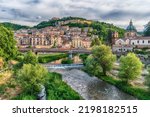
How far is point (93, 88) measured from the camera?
16391 mm

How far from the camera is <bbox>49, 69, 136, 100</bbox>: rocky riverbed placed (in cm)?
1449

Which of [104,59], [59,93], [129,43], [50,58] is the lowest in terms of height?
[59,93]

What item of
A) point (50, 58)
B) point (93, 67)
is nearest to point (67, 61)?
point (50, 58)

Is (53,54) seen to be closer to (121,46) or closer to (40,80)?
(121,46)

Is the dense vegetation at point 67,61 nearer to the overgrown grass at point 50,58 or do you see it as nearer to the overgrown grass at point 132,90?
the overgrown grass at point 50,58

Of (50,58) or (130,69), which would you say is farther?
(50,58)

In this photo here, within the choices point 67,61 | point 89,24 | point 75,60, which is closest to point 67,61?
point 67,61

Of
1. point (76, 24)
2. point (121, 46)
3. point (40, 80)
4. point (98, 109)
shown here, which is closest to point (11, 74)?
point (40, 80)

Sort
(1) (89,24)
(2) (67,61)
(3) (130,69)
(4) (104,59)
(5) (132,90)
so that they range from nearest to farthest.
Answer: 1. (5) (132,90)
2. (3) (130,69)
3. (4) (104,59)
4. (2) (67,61)
5. (1) (89,24)

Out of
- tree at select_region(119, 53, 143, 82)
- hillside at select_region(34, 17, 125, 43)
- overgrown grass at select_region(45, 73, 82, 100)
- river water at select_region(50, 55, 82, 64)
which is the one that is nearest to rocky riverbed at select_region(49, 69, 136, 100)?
overgrown grass at select_region(45, 73, 82, 100)

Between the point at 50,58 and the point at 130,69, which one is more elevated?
the point at 130,69

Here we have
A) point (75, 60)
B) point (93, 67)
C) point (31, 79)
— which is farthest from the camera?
point (75, 60)

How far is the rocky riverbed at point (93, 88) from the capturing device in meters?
14.5

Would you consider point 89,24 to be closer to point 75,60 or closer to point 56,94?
point 75,60
